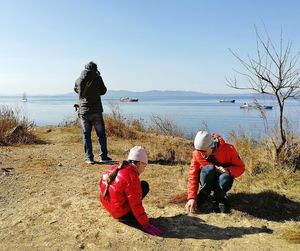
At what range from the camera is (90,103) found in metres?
6.88

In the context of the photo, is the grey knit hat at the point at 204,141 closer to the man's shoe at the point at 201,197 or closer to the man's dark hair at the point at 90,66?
the man's shoe at the point at 201,197

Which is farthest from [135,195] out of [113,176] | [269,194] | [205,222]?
[269,194]

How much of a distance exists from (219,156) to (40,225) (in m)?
1.94

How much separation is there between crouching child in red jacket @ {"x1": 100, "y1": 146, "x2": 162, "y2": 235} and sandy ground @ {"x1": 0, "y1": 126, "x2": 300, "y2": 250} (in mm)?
120

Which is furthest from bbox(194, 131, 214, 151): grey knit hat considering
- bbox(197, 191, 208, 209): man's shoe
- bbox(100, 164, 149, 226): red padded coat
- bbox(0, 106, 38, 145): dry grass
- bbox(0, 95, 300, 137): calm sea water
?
bbox(0, 106, 38, 145): dry grass

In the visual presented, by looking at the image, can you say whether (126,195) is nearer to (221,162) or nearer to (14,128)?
(221,162)

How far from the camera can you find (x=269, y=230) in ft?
12.4

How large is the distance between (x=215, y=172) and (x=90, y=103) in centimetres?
329

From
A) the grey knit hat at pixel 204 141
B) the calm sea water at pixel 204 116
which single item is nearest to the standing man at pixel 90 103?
the calm sea water at pixel 204 116

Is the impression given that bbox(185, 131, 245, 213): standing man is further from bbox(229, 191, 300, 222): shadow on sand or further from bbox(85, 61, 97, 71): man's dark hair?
bbox(85, 61, 97, 71): man's dark hair

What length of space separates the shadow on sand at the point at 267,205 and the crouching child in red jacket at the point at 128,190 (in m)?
1.14

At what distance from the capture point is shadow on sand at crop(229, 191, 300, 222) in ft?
13.6

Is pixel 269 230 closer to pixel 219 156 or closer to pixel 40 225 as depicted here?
pixel 219 156

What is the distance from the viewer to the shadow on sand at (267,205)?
13.6ft
